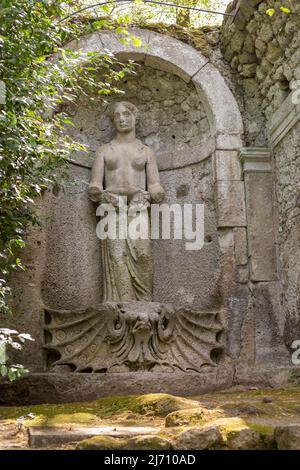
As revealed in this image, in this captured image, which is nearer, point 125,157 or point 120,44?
point 125,157

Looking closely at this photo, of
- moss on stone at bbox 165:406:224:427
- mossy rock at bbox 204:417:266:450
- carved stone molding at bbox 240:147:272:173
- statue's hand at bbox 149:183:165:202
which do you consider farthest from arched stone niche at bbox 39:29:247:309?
mossy rock at bbox 204:417:266:450

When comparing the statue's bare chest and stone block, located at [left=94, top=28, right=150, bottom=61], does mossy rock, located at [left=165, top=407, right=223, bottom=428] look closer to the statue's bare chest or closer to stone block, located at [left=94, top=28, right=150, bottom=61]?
the statue's bare chest

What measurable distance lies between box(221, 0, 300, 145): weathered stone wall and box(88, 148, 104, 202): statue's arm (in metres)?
1.53

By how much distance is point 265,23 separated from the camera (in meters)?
6.10

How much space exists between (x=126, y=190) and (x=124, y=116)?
2.74 ft

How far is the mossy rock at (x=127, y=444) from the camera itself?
123 inches

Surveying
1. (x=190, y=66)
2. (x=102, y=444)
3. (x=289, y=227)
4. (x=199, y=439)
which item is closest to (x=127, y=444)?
(x=102, y=444)

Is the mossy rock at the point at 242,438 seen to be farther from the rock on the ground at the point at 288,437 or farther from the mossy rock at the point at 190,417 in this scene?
the mossy rock at the point at 190,417

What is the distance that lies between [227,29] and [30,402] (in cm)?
410

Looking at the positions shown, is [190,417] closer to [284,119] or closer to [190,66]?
[284,119]

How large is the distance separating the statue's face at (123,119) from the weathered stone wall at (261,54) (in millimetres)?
1185

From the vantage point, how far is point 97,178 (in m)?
6.53

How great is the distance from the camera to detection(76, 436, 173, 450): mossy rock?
123 inches

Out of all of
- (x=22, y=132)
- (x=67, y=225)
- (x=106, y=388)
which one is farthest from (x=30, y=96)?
(x=106, y=388)
